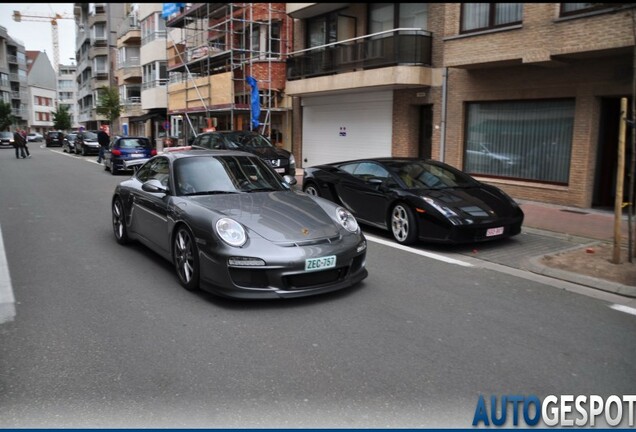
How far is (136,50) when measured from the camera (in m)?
47.2

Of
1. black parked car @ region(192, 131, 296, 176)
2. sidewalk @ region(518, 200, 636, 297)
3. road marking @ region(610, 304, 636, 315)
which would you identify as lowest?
road marking @ region(610, 304, 636, 315)

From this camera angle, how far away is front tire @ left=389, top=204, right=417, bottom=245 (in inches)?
318

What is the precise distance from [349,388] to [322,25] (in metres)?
19.7

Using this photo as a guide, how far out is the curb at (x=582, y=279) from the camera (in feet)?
19.4

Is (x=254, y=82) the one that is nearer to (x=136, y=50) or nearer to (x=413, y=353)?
(x=413, y=353)

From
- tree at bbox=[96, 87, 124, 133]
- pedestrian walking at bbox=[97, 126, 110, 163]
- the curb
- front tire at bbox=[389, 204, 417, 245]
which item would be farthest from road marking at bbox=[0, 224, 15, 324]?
tree at bbox=[96, 87, 124, 133]

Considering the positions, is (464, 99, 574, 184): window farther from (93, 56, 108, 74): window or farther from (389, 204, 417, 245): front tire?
(93, 56, 108, 74): window

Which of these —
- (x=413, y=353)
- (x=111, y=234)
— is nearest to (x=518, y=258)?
(x=413, y=353)

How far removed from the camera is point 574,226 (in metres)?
9.95

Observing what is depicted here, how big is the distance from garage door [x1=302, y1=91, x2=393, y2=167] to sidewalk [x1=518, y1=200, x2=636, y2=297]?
6.34 m

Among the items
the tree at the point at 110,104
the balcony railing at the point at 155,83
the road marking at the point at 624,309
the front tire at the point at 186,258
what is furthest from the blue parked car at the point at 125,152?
the tree at the point at 110,104

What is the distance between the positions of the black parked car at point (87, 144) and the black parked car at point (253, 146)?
19.9m

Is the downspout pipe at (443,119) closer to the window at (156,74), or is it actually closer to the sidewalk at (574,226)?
the sidewalk at (574,226)

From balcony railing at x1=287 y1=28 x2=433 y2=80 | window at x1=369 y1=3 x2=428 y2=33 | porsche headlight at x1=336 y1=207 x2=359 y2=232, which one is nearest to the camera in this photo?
porsche headlight at x1=336 y1=207 x2=359 y2=232
